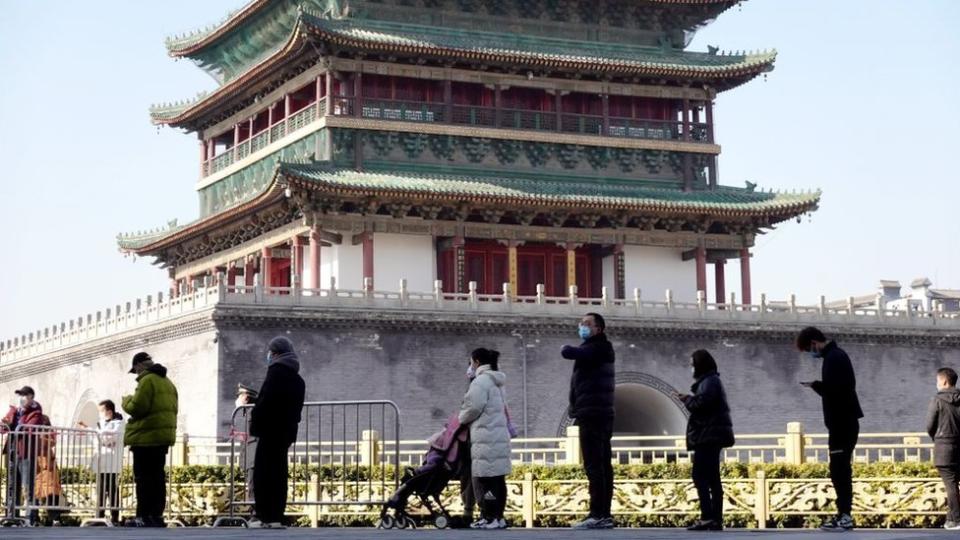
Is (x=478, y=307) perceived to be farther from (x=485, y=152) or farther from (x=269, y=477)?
(x=269, y=477)

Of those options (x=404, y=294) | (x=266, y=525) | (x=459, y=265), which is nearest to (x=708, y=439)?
(x=266, y=525)

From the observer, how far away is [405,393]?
3744cm

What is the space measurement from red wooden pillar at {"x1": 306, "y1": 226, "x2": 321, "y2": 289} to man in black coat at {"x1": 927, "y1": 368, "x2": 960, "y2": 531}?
2282cm

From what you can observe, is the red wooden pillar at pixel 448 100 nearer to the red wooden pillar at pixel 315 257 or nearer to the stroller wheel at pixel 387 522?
the red wooden pillar at pixel 315 257

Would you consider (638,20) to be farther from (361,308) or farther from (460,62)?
(361,308)

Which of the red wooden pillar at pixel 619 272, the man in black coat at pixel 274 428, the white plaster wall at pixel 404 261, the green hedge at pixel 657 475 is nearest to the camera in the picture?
the man in black coat at pixel 274 428

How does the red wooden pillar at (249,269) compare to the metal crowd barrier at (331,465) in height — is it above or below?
above

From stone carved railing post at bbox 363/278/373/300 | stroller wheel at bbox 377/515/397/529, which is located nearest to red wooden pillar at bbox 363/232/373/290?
stone carved railing post at bbox 363/278/373/300

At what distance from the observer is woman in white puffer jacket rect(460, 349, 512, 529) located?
1733 centimetres

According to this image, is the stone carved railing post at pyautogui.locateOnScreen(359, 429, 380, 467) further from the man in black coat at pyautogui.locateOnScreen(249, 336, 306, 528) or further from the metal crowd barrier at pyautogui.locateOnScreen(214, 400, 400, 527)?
the man in black coat at pyautogui.locateOnScreen(249, 336, 306, 528)

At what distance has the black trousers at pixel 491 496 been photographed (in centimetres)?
1736

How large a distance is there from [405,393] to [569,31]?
12231 millimetres

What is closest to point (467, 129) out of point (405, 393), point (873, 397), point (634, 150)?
point (634, 150)

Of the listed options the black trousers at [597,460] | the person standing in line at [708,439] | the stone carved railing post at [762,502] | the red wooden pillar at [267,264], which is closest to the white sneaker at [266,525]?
the black trousers at [597,460]
